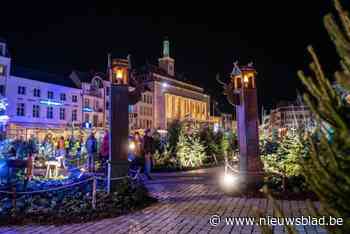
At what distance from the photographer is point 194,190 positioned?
10977 millimetres

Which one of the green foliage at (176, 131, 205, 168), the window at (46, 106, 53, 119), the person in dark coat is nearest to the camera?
the person in dark coat

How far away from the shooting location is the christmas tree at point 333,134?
60.6 inches

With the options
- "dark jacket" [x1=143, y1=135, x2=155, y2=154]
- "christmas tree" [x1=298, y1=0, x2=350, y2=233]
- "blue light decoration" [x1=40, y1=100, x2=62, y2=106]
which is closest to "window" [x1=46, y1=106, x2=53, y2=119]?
"blue light decoration" [x1=40, y1=100, x2=62, y2=106]

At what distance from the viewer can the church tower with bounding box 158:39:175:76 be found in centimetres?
7931

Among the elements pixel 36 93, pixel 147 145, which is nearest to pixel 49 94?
pixel 36 93

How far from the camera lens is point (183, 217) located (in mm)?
7008

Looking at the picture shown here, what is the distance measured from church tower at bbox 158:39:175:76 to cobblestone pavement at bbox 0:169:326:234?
70643 mm

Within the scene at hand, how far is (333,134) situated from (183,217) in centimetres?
583

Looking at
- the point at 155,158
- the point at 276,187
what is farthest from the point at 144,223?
the point at 155,158

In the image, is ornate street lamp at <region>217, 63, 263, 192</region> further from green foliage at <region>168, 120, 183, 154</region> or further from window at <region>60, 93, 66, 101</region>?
window at <region>60, 93, 66, 101</region>

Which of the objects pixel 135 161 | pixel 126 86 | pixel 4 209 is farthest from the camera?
pixel 135 161

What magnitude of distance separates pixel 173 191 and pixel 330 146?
958cm

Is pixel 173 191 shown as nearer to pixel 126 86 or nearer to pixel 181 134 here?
pixel 126 86

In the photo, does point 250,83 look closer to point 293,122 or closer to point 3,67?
point 293,122
